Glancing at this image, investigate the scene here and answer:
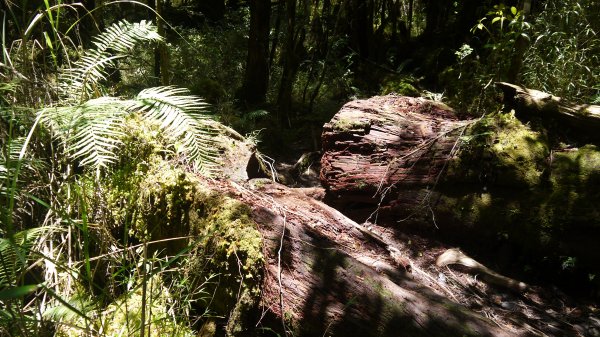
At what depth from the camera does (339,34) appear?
28.6ft

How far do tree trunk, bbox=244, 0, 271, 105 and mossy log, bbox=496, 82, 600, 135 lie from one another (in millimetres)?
4420

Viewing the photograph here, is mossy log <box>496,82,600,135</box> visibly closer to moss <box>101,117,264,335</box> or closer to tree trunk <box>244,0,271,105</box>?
moss <box>101,117,264,335</box>

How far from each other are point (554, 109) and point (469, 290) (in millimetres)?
1700

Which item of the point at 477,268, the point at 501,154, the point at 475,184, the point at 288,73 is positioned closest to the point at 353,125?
the point at 475,184

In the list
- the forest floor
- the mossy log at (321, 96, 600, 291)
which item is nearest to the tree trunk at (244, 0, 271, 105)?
the mossy log at (321, 96, 600, 291)

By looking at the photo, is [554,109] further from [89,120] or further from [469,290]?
[89,120]

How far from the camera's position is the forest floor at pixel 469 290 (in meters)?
2.89

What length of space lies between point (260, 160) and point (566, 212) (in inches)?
98.8

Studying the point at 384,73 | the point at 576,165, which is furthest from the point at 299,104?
the point at 576,165

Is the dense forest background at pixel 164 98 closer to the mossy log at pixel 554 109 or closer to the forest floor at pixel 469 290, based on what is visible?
the mossy log at pixel 554 109

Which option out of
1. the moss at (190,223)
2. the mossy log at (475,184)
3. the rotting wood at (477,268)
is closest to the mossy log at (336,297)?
the moss at (190,223)

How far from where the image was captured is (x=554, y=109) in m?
3.81

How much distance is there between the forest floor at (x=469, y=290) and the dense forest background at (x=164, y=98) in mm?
371

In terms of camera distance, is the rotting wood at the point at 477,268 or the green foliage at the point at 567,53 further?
the green foliage at the point at 567,53
